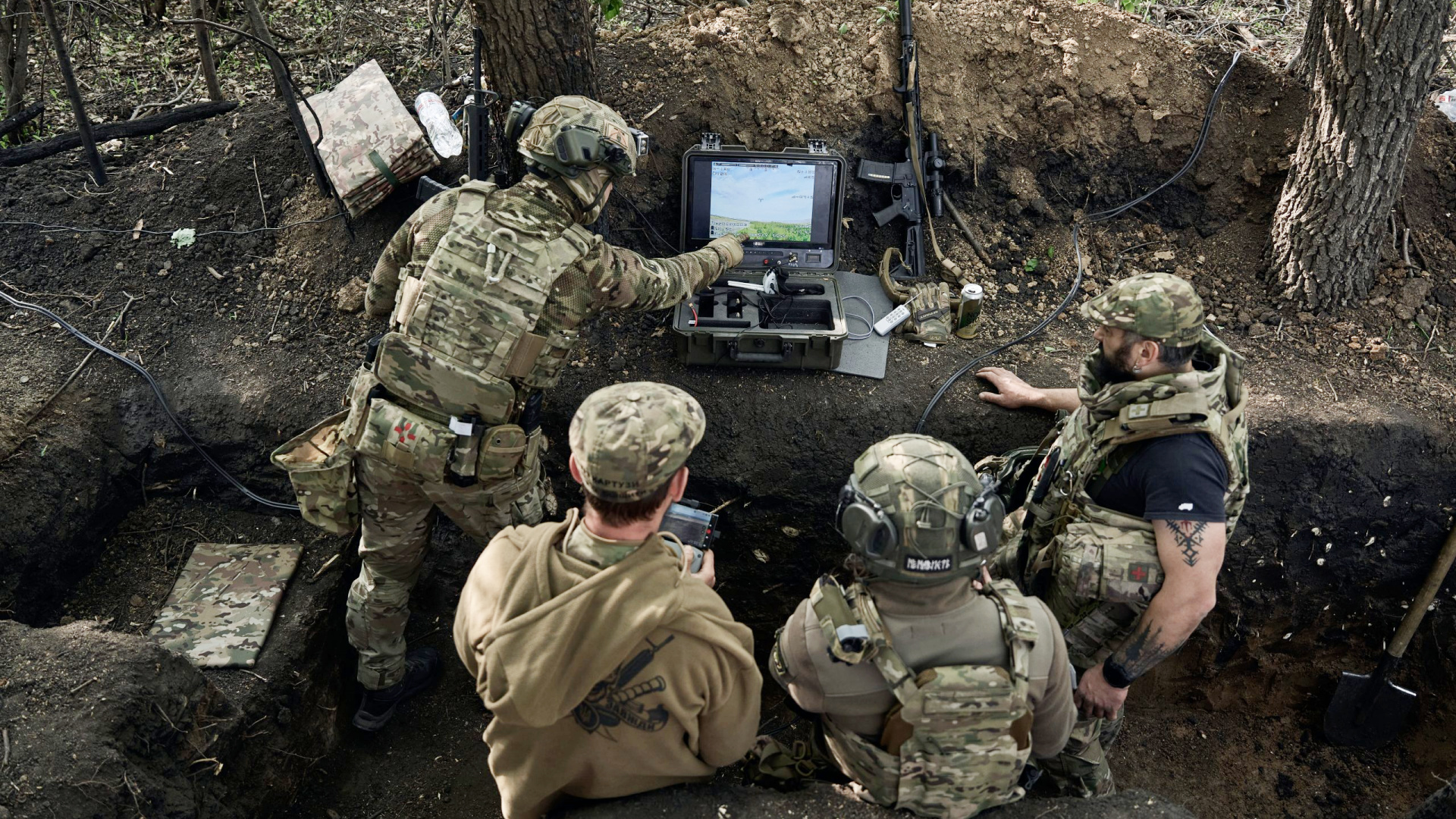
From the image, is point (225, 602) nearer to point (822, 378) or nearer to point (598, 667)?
point (598, 667)

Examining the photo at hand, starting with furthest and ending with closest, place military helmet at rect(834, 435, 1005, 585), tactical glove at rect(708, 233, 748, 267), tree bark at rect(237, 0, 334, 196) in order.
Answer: tree bark at rect(237, 0, 334, 196), tactical glove at rect(708, 233, 748, 267), military helmet at rect(834, 435, 1005, 585)

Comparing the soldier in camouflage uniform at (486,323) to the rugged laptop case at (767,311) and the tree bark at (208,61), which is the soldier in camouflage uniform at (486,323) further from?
the tree bark at (208,61)

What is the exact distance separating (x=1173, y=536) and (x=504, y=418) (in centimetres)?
249

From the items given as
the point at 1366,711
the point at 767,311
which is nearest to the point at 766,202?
the point at 767,311

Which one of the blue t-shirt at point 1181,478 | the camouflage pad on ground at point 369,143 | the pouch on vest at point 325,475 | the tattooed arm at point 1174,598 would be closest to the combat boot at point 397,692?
the pouch on vest at point 325,475

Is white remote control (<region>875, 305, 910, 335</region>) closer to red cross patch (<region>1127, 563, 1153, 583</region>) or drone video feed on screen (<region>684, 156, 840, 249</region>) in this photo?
drone video feed on screen (<region>684, 156, 840, 249</region>)

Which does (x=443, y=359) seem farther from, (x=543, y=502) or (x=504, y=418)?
(x=543, y=502)

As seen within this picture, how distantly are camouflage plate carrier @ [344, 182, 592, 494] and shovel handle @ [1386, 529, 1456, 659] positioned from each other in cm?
435

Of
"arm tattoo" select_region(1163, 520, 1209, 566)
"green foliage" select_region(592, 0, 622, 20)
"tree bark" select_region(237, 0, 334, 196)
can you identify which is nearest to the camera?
"arm tattoo" select_region(1163, 520, 1209, 566)

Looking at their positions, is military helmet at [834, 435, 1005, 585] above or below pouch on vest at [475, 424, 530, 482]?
above

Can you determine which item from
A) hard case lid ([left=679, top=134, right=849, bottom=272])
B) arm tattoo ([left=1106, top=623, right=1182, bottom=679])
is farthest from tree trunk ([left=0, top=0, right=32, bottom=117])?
arm tattoo ([left=1106, top=623, right=1182, bottom=679])

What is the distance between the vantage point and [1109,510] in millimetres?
3434

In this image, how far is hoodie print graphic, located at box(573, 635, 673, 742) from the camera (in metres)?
2.33

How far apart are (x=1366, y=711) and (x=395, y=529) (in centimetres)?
490
